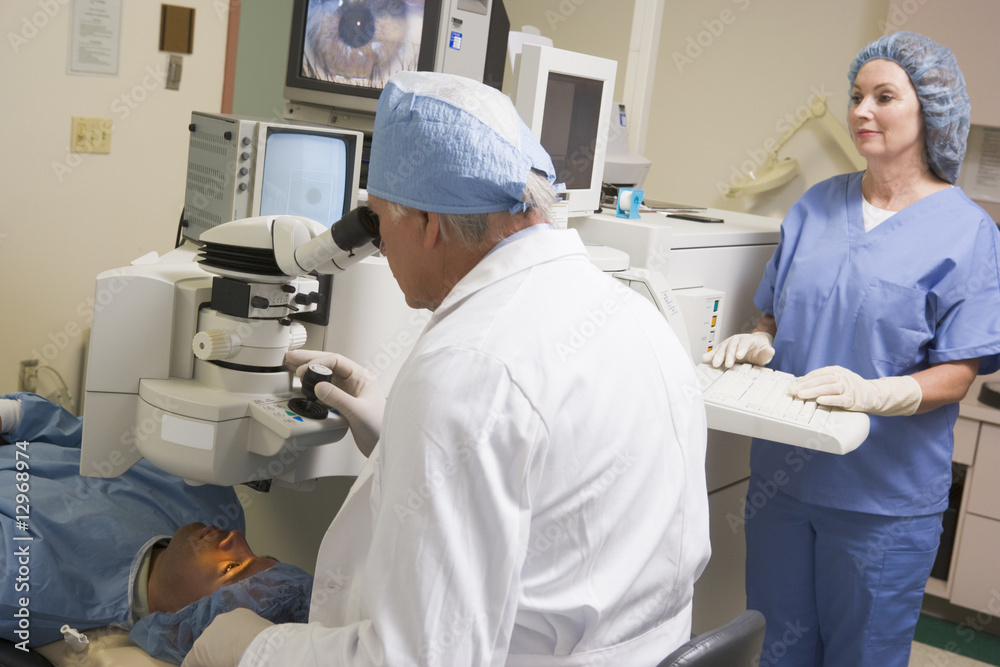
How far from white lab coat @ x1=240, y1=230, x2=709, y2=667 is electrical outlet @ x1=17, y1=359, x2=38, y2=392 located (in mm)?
2348

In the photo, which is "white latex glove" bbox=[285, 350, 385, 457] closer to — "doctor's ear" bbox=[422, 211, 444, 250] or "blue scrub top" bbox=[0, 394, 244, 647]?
"doctor's ear" bbox=[422, 211, 444, 250]

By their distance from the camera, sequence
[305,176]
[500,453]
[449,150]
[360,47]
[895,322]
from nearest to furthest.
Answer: [500,453], [449,150], [305,176], [895,322], [360,47]

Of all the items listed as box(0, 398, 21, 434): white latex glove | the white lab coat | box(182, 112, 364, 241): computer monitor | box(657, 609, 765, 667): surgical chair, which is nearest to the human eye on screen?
box(182, 112, 364, 241): computer monitor

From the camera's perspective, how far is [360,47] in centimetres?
220

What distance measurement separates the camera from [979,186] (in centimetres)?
303

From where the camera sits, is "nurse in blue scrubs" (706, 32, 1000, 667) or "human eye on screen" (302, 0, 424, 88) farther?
"human eye on screen" (302, 0, 424, 88)

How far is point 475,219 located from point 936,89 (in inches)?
47.3

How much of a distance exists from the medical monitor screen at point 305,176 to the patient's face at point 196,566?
55cm

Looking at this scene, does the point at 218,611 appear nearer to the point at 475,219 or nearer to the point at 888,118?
the point at 475,219

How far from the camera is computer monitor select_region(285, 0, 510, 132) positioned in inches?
85.4

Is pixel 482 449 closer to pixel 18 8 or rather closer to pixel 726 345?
pixel 726 345

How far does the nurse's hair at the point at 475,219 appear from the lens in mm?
958

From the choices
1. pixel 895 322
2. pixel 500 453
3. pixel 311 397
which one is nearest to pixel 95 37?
pixel 311 397

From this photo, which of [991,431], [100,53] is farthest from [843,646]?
[100,53]
